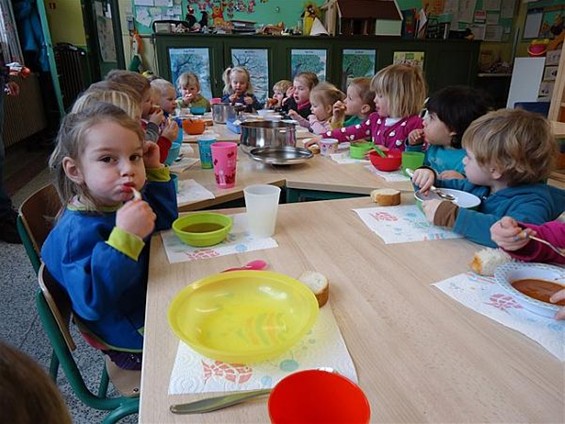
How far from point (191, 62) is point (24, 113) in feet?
6.11

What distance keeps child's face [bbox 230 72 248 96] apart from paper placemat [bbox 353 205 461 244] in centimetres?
271

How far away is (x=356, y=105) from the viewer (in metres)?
2.55

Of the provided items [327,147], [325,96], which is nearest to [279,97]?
[325,96]

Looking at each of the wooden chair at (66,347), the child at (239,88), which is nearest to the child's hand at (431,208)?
the wooden chair at (66,347)

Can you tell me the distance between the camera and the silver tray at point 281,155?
168 cm

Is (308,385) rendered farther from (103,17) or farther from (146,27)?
(103,17)

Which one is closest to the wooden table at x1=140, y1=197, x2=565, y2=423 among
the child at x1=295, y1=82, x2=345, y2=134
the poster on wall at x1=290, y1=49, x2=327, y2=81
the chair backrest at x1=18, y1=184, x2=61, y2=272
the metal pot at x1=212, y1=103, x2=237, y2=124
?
the chair backrest at x1=18, y1=184, x2=61, y2=272

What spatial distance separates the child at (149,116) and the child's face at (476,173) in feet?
3.54

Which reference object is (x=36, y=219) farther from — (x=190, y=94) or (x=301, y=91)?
(x=190, y=94)

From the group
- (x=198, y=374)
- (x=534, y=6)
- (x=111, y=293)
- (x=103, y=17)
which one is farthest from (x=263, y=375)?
(x=534, y=6)

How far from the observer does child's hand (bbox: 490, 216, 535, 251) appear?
875 mm

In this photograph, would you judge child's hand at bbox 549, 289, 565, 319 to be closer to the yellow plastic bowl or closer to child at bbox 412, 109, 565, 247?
child at bbox 412, 109, 565, 247

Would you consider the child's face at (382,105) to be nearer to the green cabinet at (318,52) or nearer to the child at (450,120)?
the child at (450,120)

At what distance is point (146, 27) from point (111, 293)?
5085mm
